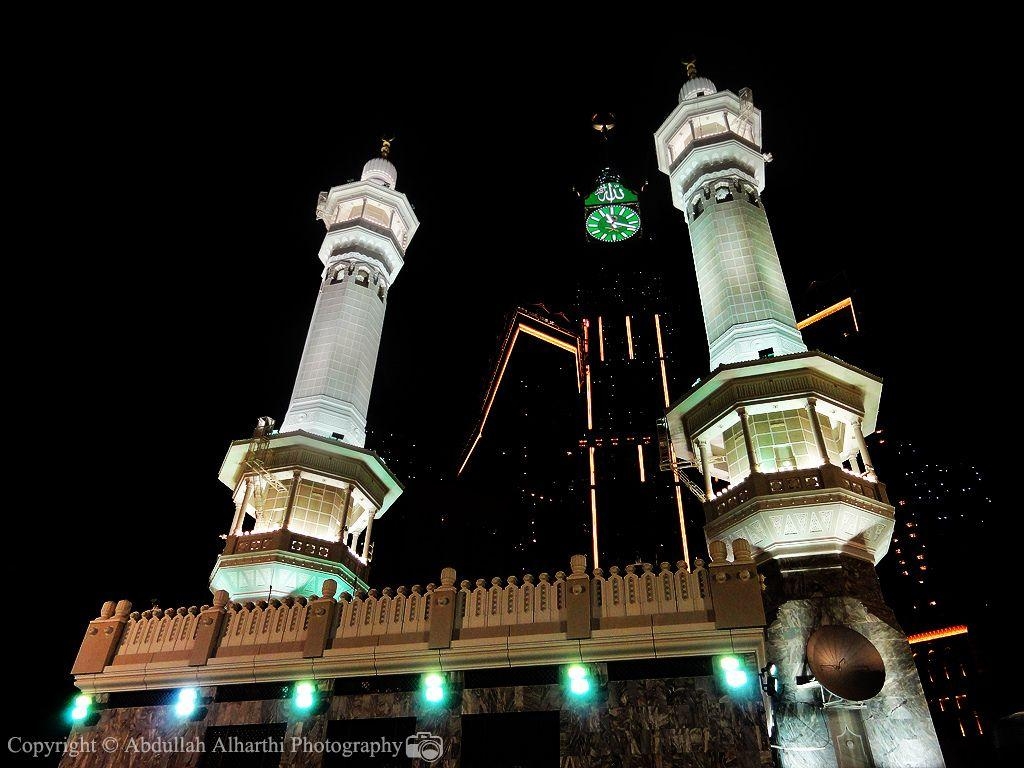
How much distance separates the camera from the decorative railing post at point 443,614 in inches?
576

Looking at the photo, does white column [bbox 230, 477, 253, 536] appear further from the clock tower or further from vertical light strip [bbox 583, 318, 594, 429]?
the clock tower

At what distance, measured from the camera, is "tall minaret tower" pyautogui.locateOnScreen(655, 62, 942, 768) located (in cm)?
1449

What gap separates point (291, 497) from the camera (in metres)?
22.5

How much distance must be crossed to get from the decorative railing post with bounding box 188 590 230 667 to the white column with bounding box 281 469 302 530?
5069 millimetres

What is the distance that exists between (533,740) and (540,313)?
28755 millimetres

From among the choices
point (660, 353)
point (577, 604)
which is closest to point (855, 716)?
point (577, 604)

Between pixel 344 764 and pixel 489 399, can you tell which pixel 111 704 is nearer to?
pixel 344 764

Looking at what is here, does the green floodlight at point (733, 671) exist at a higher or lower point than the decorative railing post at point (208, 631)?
lower

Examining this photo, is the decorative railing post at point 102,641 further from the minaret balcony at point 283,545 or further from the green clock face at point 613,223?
the green clock face at point 613,223

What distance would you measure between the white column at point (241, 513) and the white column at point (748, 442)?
15540 mm

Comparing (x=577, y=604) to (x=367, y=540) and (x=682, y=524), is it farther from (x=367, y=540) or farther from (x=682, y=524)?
A: (x=682, y=524)

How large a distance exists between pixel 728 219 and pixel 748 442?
33.0ft

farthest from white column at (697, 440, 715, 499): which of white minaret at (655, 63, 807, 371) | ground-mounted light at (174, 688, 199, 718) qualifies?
ground-mounted light at (174, 688, 199, 718)

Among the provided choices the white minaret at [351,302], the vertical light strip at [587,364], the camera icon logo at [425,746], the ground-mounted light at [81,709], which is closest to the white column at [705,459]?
the camera icon logo at [425,746]
